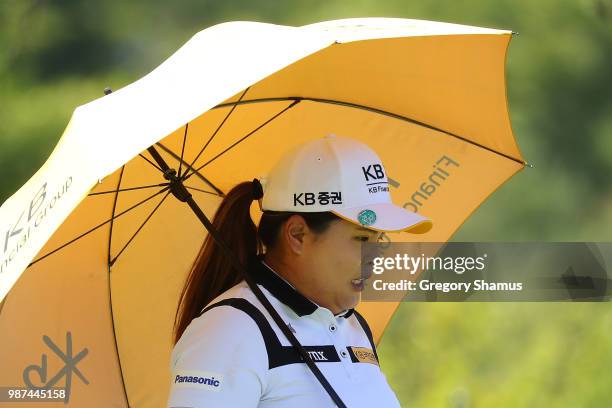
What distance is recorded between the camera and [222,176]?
7.89 ft

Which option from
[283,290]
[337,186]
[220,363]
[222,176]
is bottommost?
[220,363]

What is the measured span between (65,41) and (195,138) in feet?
5.49

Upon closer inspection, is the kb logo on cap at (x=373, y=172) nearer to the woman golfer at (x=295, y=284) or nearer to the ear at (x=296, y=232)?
the woman golfer at (x=295, y=284)

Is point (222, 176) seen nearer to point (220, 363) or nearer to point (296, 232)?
point (296, 232)

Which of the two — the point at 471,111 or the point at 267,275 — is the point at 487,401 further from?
the point at 267,275

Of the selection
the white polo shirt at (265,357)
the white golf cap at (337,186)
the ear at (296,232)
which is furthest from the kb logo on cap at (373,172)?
the white polo shirt at (265,357)

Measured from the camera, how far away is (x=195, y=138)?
2.29 m

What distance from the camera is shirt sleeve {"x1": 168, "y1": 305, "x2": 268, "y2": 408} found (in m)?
1.78

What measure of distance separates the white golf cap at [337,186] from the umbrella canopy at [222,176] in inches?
7.2

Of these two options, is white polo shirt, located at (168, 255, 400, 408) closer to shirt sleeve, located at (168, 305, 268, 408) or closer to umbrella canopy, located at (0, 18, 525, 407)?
shirt sleeve, located at (168, 305, 268, 408)

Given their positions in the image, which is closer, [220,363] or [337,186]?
[220,363]

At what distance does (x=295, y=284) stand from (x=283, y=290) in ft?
0.14

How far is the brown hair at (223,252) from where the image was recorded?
211cm

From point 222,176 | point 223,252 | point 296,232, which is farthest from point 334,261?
point 222,176
